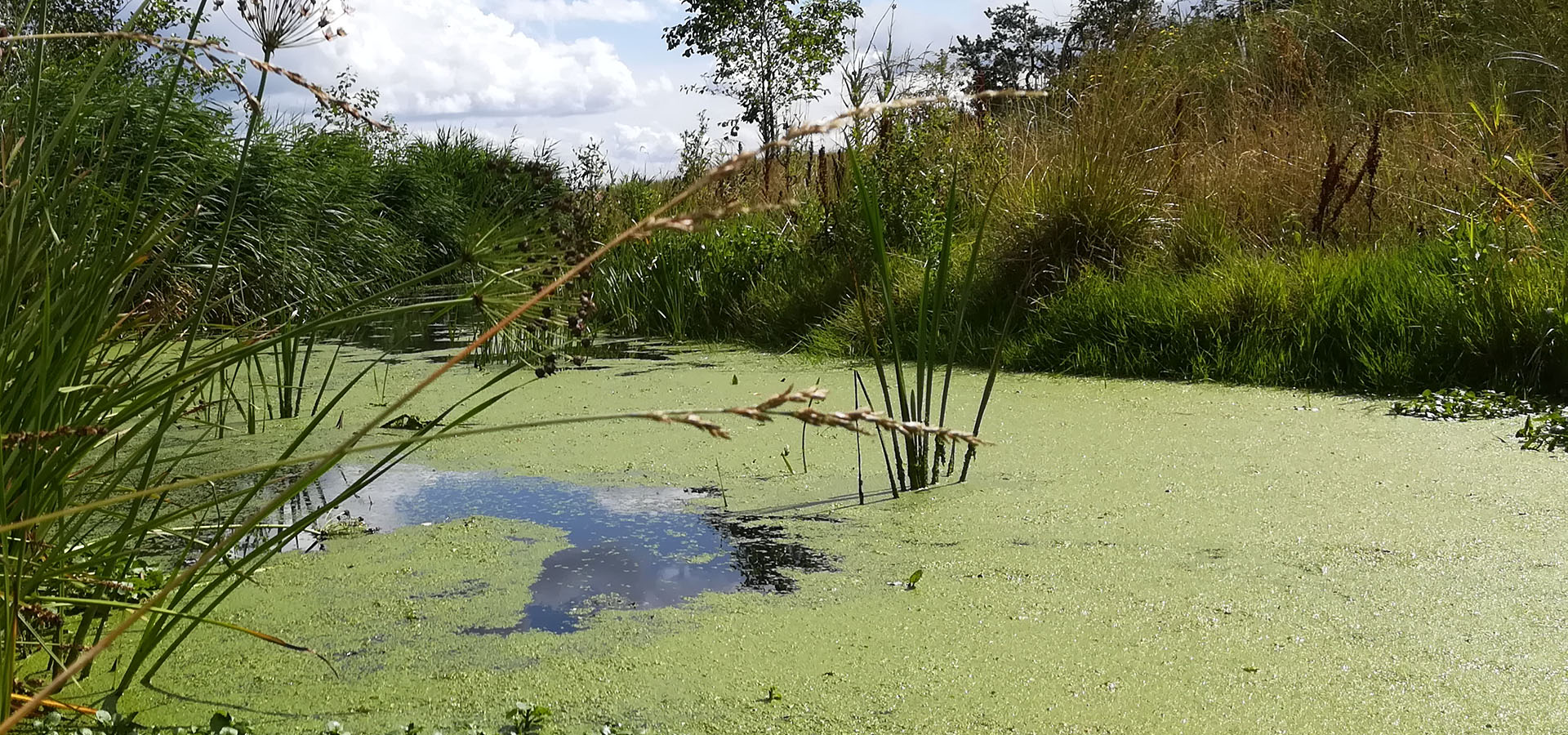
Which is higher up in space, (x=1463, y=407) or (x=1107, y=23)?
(x=1107, y=23)

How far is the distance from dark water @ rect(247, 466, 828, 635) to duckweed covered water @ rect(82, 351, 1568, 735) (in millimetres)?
47

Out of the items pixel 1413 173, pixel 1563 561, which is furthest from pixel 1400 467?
pixel 1413 173

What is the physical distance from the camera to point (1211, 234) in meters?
4.62

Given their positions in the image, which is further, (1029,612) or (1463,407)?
(1463,407)

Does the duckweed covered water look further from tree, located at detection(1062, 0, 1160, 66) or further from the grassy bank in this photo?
tree, located at detection(1062, 0, 1160, 66)

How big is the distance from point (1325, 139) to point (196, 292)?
5.11m

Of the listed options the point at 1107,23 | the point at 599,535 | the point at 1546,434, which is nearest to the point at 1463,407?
→ the point at 1546,434

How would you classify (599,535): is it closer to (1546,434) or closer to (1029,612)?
(1029,612)

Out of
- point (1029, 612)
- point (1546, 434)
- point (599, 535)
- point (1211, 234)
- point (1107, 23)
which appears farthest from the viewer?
point (1107, 23)

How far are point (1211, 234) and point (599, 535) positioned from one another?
3.18m

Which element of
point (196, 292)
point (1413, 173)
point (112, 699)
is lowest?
point (112, 699)

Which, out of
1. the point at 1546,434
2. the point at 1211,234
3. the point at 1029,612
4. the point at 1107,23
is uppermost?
the point at 1107,23

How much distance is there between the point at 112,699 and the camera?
1506mm

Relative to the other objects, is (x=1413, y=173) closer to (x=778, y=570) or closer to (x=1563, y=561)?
(x=1563, y=561)
